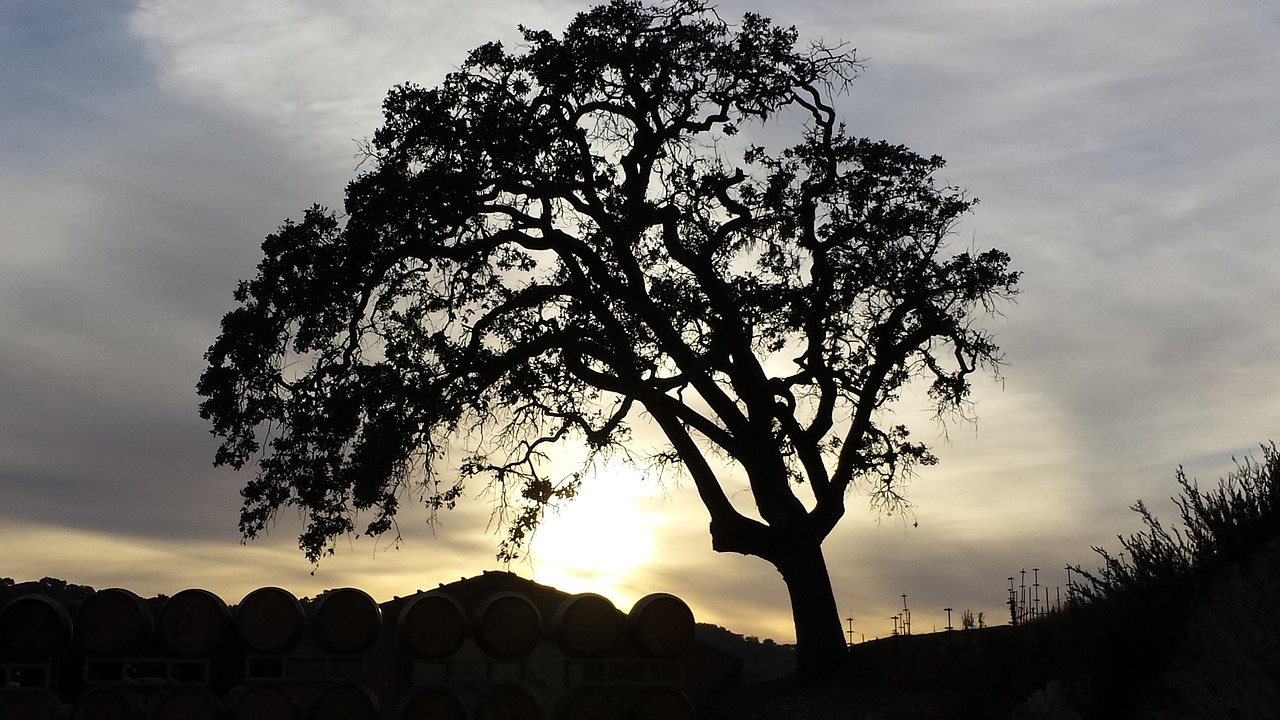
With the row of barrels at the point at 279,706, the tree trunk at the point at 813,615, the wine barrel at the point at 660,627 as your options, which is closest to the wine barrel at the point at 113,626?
the row of barrels at the point at 279,706

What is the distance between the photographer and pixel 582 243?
21.4 meters

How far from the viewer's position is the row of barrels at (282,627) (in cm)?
1645

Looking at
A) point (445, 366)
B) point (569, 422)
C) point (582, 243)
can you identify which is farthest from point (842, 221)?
point (445, 366)

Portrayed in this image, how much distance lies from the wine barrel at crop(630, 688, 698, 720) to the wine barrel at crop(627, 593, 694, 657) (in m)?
0.59

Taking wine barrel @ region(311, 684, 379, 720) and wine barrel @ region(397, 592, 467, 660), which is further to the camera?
wine barrel @ region(397, 592, 467, 660)

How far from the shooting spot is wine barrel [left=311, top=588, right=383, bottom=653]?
16422 mm

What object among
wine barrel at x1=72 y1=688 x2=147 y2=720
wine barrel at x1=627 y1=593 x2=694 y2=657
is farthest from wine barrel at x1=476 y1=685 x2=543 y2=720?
wine barrel at x1=72 y1=688 x2=147 y2=720

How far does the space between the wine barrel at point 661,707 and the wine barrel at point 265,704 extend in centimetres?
477

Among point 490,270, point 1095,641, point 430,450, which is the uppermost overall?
point 490,270

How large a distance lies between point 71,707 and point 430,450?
22.2 feet

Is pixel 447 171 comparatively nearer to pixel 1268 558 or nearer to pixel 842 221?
pixel 842 221

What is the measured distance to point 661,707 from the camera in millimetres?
16781

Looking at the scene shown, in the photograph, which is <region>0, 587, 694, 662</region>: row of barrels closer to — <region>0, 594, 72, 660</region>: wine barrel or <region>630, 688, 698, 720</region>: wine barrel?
<region>0, 594, 72, 660</region>: wine barrel

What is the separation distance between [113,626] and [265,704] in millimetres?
2660
